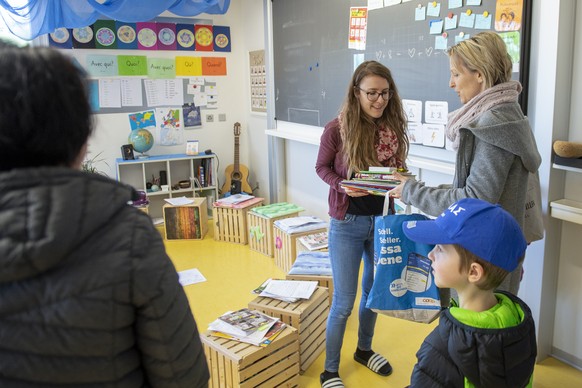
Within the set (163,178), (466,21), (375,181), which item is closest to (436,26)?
(466,21)

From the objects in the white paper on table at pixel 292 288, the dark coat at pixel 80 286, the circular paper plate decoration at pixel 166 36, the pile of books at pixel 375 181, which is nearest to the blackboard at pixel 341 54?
the pile of books at pixel 375 181

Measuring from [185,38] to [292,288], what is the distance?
3.52m

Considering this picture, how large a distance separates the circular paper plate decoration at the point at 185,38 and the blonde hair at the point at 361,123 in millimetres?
3529

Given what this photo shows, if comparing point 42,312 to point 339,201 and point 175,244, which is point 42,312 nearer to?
point 339,201

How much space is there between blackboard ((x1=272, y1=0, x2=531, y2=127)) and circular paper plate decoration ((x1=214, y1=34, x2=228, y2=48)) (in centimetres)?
90

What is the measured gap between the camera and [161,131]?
5.37 m

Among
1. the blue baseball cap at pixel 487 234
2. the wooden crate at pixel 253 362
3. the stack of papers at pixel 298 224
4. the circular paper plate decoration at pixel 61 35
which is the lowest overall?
the wooden crate at pixel 253 362

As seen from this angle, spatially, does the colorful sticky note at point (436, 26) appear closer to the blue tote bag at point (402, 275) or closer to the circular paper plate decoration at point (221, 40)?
the blue tote bag at point (402, 275)

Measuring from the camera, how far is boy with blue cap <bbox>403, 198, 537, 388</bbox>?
1.24 m

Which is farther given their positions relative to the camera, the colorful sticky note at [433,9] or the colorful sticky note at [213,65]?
the colorful sticky note at [213,65]

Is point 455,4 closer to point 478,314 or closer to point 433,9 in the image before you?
point 433,9

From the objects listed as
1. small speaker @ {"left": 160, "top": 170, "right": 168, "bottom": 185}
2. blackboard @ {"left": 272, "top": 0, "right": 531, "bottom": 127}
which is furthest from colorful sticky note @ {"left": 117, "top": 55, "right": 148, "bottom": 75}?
blackboard @ {"left": 272, "top": 0, "right": 531, "bottom": 127}

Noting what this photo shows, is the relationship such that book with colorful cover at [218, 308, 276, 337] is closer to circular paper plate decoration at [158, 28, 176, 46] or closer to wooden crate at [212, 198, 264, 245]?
wooden crate at [212, 198, 264, 245]

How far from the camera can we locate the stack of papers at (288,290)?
2.62m
